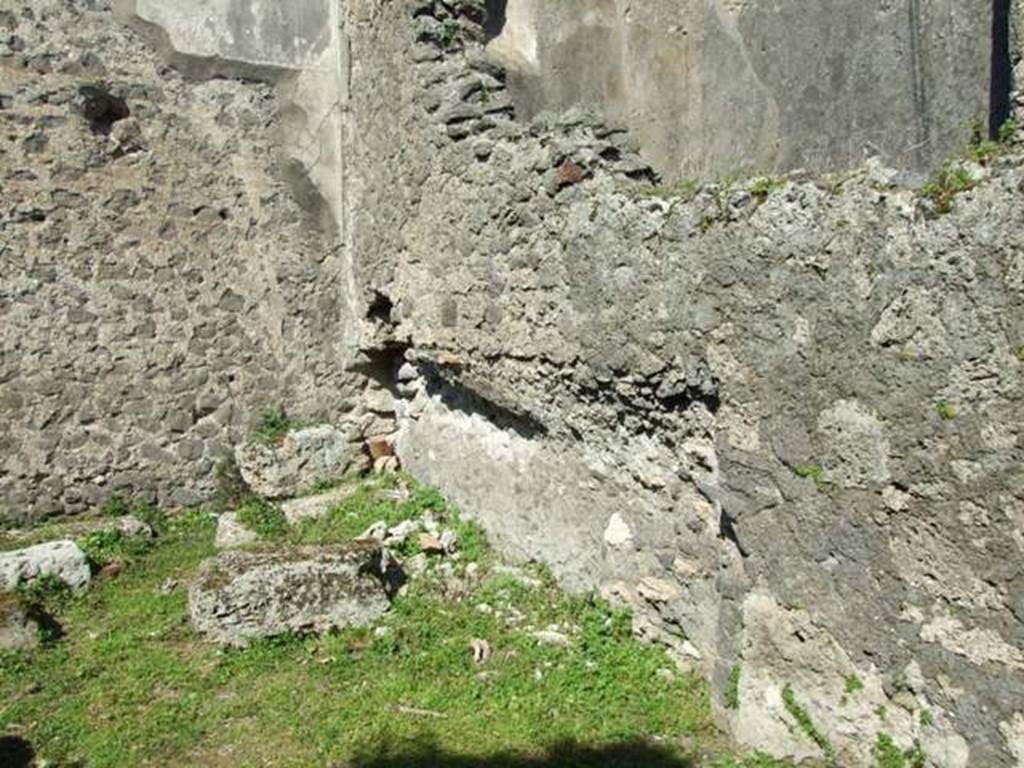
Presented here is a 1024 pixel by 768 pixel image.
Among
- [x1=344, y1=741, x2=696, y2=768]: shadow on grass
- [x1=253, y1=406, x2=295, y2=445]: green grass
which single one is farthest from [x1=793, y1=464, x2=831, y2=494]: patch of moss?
[x1=253, y1=406, x2=295, y2=445]: green grass

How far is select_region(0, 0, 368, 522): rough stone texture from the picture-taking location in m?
6.00

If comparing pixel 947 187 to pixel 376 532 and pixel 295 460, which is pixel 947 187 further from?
pixel 295 460

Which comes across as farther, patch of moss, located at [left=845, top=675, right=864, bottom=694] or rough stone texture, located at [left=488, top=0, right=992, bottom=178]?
rough stone texture, located at [left=488, top=0, right=992, bottom=178]

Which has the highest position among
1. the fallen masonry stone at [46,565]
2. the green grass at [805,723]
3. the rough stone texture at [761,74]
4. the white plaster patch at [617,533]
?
the rough stone texture at [761,74]

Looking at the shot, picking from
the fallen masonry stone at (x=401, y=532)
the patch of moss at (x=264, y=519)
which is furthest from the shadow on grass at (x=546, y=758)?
the patch of moss at (x=264, y=519)

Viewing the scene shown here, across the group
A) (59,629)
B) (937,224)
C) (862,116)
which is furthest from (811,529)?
(862,116)

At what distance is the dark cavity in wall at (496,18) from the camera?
7.47m

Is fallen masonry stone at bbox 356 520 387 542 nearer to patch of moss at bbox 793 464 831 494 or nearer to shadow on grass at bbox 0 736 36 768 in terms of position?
shadow on grass at bbox 0 736 36 768

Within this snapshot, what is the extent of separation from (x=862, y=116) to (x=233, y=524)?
489 centimetres

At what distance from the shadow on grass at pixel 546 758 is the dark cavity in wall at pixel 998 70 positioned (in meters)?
3.92

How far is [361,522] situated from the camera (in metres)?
5.86

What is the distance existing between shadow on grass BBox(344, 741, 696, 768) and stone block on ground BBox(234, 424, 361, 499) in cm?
327

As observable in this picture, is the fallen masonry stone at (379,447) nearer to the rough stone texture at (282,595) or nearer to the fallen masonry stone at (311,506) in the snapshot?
the fallen masonry stone at (311,506)

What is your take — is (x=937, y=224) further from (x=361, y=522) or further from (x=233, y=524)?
(x=233, y=524)
